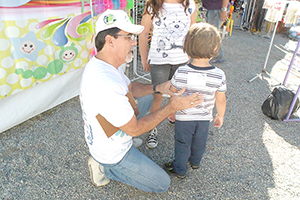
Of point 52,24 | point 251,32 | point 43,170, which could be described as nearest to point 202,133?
point 43,170

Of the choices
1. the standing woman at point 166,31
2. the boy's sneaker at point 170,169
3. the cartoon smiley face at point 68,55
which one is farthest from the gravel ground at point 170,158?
the standing woman at point 166,31

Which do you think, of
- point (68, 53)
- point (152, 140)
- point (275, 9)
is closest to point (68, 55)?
point (68, 53)

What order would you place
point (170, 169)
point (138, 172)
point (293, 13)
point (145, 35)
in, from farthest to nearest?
point (293, 13), point (145, 35), point (170, 169), point (138, 172)

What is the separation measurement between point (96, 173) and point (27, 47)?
1616 millimetres

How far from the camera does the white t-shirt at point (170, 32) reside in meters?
2.14

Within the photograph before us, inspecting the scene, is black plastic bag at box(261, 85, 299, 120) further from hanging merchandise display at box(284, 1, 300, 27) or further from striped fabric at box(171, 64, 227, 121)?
striped fabric at box(171, 64, 227, 121)

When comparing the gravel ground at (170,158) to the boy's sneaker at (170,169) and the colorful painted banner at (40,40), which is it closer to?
the boy's sneaker at (170,169)

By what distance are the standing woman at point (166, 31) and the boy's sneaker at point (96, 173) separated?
1035mm

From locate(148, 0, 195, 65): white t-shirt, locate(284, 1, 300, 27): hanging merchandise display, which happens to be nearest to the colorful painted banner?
locate(148, 0, 195, 65): white t-shirt

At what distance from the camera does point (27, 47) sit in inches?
95.4

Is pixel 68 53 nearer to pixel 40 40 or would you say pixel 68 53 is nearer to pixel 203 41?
pixel 40 40

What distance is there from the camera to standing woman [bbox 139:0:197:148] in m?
2.13

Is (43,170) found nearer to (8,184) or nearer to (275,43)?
(8,184)

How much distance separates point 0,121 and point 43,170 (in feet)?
2.82
